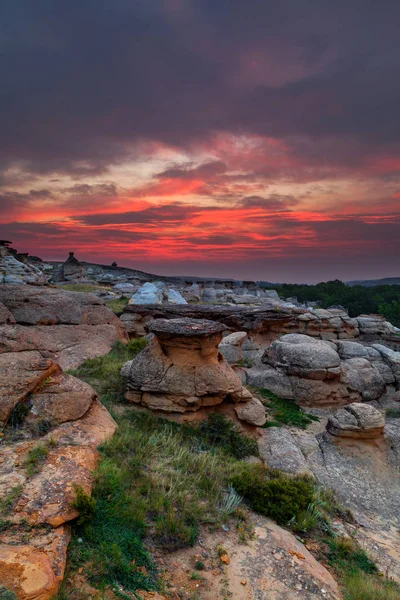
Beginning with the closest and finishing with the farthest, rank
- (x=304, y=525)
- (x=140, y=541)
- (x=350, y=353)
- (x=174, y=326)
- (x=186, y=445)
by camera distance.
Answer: (x=140, y=541), (x=304, y=525), (x=186, y=445), (x=174, y=326), (x=350, y=353)

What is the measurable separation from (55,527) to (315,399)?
11852 millimetres

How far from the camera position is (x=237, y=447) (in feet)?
31.1

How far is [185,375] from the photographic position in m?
10.1

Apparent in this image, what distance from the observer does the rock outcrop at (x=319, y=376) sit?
13.9m

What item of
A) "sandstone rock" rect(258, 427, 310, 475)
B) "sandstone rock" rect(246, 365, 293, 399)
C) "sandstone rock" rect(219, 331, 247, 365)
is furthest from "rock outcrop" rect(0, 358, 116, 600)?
"sandstone rock" rect(219, 331, 247, 365)

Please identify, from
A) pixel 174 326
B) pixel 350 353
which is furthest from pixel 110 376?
pixel 350 353

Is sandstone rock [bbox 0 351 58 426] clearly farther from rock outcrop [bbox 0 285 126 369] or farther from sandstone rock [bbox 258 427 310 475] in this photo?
sandstone rock [bbox 258 427 310 475]

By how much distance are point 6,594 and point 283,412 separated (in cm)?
1113

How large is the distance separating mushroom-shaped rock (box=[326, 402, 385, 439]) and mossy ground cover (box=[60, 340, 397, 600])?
3155mm

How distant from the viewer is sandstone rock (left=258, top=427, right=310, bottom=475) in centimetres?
924

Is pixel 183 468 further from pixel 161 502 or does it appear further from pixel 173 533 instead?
pixel 173 533

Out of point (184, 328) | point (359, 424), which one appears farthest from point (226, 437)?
point (359, 424)

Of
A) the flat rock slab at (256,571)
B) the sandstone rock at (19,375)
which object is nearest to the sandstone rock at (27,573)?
the flat rock slab at (256,571)

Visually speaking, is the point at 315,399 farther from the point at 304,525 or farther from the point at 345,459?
the point at 304,525
